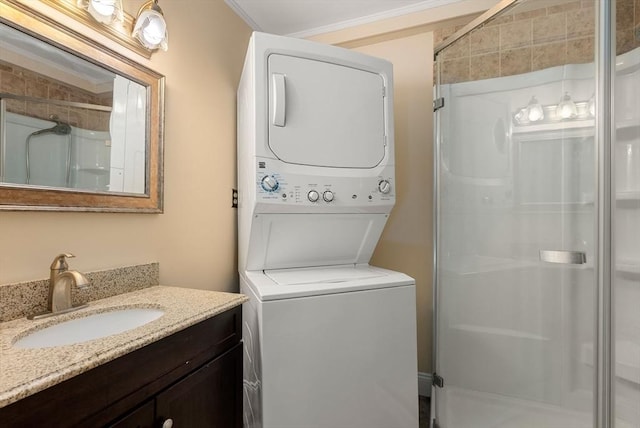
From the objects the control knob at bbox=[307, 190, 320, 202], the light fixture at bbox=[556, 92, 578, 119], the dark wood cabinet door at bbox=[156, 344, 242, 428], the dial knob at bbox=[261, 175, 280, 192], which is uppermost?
the light fixture at bbox=[556, 92, 578, 119]

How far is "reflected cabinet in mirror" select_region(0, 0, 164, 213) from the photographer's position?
3.31ft

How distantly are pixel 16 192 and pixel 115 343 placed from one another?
62 centimetres

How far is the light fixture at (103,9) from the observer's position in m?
1.18

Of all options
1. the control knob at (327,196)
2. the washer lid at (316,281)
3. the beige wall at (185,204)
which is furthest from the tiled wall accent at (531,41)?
the beige wall at (185,204)

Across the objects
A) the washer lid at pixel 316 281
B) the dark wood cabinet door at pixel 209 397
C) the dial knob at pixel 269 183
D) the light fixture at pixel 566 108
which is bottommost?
the dark wood cabinet door at pixel 209 397

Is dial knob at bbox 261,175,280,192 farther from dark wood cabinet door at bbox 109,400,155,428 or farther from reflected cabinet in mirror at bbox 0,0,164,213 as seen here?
dark wood cabinet door at bbox 109,400,155,428

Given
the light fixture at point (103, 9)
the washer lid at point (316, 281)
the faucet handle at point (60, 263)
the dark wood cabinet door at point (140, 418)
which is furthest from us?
the washer lid at point (316, 281)

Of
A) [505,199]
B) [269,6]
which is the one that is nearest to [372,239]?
[505,199]

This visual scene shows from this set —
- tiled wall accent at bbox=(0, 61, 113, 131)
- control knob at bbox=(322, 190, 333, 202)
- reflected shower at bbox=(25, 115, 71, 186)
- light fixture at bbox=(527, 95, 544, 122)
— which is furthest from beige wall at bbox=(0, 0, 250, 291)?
light fixture at bbox=(527, 95, 544, 122)

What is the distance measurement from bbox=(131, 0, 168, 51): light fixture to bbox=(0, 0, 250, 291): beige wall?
0.39 ft

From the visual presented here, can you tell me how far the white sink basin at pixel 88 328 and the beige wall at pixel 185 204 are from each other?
21cm

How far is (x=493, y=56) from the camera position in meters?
1.77

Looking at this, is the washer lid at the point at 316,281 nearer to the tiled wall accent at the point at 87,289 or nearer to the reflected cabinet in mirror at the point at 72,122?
the tiled wall accent at the point at 87,289

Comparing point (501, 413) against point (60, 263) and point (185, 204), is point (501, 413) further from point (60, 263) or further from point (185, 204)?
point (60, 263)
